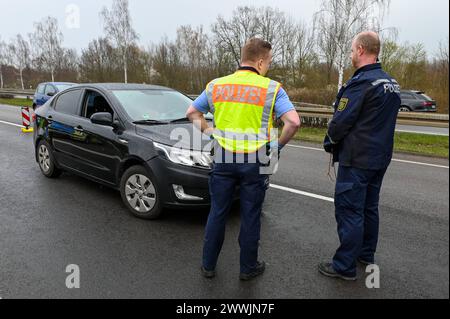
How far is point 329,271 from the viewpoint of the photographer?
3.12 meters

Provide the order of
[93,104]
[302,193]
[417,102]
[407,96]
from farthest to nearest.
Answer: [407,96], [417,102], [302,193], [93,104]

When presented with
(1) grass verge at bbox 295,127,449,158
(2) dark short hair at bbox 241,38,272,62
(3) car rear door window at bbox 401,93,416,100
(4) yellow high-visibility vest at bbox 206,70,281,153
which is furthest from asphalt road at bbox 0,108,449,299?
(3) car rear door window at bbox 401,93,416,100

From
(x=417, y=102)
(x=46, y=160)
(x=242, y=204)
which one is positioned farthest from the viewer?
(x=417, y=102)

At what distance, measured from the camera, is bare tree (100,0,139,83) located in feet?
121

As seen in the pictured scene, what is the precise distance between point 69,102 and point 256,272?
423 centimetres

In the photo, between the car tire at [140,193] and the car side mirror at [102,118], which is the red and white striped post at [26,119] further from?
the car tire at [140,193]

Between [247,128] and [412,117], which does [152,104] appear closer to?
[247,128]

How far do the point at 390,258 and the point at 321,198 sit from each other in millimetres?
1846

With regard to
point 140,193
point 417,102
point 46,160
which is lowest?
point 140,193

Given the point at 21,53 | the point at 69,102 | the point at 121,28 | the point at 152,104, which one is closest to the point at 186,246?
the point at 152,104

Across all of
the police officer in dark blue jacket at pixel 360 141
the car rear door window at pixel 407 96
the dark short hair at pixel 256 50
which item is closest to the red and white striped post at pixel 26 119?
the dark short hair at pixel 256 50

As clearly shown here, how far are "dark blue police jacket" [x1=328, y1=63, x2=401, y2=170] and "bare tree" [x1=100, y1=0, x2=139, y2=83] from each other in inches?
1458
